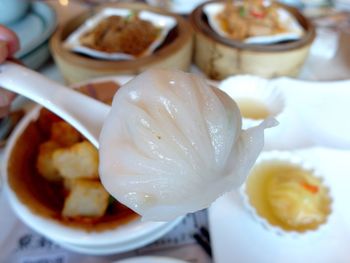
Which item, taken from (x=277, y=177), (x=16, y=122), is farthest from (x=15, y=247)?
(x=277, y=177)

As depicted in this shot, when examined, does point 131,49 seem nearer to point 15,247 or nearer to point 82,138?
point 82,138

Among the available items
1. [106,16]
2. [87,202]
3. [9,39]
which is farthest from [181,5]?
[87,202]

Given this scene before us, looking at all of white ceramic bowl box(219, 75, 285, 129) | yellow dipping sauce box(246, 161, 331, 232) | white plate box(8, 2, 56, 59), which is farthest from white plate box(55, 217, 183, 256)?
white plate box(8, 2, 56, 59)

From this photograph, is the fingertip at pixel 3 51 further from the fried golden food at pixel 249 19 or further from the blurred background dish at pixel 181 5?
the blurred background dish at pixel 181 5

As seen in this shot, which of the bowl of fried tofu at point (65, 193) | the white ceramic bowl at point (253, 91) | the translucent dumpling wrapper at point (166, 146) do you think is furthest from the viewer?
the white ceramic bowl at point (253, 91)

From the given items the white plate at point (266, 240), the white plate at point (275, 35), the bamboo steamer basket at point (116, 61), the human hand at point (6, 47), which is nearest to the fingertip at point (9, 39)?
the human hand at point (6, 47)

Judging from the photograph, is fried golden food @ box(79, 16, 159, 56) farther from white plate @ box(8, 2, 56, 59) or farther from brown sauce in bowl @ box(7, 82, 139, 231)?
brown sauce in bowl @ box(7, 82, 139, 231)

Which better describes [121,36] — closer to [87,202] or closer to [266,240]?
[87,202]
